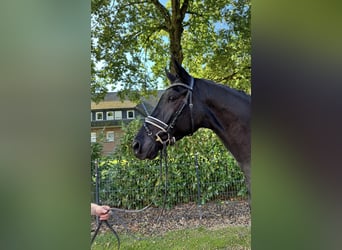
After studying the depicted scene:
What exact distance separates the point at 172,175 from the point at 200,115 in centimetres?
215

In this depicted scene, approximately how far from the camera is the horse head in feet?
5.24

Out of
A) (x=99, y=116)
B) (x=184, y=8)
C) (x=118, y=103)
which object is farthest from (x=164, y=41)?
(x=99, y=116)

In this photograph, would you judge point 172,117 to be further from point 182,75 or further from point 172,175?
point 172,175

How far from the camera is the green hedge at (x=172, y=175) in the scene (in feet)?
11.3

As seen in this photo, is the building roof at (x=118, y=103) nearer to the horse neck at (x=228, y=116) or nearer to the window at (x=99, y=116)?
the window at (x=99, y=116)

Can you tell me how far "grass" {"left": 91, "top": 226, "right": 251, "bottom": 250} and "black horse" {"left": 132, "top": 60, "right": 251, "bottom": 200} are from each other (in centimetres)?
149

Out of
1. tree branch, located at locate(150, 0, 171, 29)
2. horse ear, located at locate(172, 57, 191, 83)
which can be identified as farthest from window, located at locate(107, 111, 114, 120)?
horse ear, located at locate(172, 57, 191, 83)

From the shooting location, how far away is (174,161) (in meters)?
3.68

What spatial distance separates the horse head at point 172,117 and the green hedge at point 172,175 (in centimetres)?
178

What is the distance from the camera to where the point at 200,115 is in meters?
1.59
